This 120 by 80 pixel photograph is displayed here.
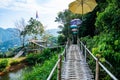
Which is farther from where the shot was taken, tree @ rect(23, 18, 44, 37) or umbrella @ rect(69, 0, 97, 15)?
tree @ rect(23, 18, 44, 37)

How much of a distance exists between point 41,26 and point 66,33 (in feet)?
30.8

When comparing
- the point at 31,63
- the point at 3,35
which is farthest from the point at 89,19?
the point at 3,35

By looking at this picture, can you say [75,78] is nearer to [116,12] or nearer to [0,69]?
[116,12]

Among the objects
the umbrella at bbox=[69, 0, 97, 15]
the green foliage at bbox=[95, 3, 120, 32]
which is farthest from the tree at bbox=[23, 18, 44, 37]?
the green foliage at bbox=[95, 3, 120, 32]

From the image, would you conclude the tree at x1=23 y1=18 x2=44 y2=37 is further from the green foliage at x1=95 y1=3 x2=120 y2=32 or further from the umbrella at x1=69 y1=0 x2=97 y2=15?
the green foliage at x1=95 y1=3 x2=120 y2=32

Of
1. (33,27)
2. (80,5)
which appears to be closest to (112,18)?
(80,5)

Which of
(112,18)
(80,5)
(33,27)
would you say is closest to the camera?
(112,18)

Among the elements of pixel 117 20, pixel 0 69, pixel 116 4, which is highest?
pixel 116 4

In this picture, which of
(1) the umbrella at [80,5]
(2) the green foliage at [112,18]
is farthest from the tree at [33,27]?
(2) the green foliage at [112,18]

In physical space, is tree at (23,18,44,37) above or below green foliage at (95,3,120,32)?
above

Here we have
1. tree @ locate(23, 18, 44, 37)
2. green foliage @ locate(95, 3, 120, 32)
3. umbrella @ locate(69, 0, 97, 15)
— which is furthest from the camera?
tree @ locate(23, 18, 44, 37)

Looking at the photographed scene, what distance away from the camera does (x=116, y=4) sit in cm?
945

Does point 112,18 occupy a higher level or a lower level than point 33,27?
lower

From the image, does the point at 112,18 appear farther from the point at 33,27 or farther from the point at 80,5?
the point at 33,27
